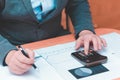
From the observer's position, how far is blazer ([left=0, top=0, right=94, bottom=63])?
1078 mm

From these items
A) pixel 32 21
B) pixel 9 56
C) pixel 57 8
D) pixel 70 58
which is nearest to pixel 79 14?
pixel 57 8

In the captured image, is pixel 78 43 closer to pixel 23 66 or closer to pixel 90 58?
pixel 90 58

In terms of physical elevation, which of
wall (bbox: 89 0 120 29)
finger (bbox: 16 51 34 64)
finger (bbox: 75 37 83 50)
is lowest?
wall (bbox: 89 0 120 29)

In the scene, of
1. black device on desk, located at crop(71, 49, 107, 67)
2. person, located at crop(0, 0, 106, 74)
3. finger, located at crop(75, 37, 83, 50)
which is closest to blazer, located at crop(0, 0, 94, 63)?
person, located at crop(0, 0, 106, 74)

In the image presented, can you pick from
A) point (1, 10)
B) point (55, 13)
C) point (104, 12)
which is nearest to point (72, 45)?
point (55, 13)

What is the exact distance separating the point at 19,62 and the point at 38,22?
36 cm

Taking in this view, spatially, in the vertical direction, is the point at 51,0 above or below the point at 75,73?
above

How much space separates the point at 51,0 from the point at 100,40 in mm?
298

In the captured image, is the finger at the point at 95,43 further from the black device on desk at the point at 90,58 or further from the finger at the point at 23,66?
the finger at the point at 23,66

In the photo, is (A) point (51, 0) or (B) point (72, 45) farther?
(A) point (51, 0)

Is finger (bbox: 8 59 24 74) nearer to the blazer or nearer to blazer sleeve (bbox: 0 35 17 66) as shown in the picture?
blazer sleeve (bbox: 0 35 17 66)

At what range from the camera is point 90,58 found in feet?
2.97

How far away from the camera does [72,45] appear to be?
1.06 meters

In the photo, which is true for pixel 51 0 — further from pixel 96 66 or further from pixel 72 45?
pixel 96 66
